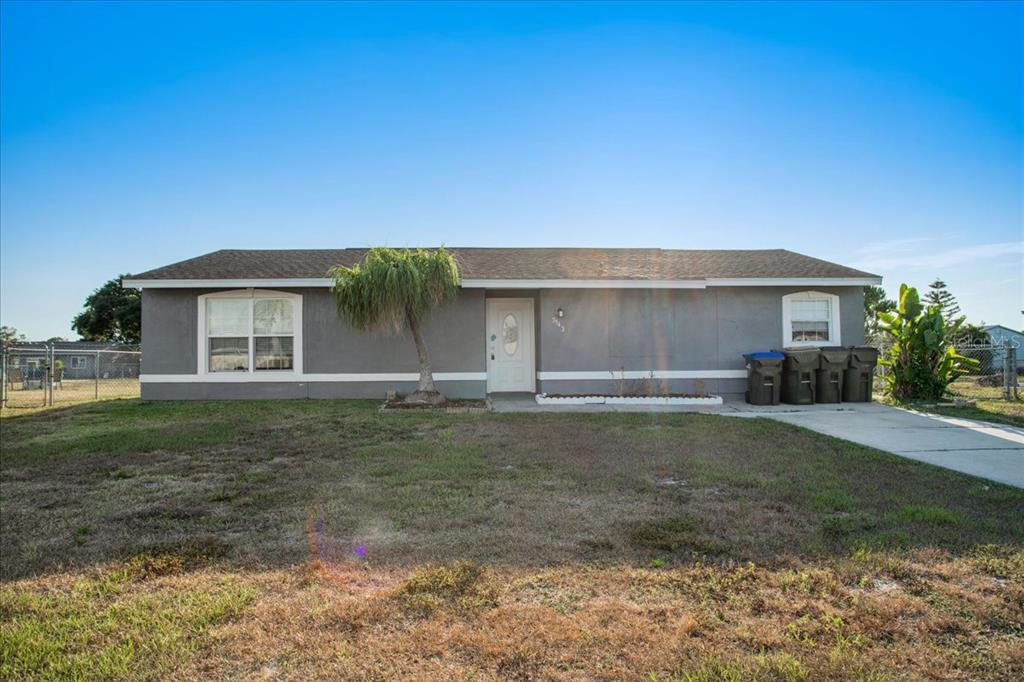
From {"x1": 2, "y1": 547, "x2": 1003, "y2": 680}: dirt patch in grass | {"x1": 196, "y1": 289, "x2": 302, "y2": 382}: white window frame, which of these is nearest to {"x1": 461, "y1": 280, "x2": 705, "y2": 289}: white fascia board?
{"x1": 196, "y1": 289, "x2": 302, "y2": 382}: white window frame

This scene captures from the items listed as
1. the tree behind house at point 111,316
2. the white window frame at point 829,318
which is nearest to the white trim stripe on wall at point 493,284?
the white window frame at point 829,318

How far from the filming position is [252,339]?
1298 cm

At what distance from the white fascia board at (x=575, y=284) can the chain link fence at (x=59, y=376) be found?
9.89 m

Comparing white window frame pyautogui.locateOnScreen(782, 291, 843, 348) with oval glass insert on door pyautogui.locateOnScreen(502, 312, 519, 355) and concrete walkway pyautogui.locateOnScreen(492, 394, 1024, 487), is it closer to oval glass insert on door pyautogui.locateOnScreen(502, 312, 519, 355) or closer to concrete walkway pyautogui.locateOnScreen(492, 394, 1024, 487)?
concrete walkway pyautogui.locateOnScreen(492, 394, 1024, 487)

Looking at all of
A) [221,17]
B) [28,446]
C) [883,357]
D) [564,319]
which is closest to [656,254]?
[564,319]

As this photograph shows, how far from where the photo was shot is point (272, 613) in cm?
285

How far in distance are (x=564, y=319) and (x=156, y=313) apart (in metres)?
9.80

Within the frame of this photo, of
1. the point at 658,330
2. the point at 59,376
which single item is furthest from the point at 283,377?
the point at 59,376

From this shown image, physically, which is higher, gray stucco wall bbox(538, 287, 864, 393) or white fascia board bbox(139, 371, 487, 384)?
gray stucco wall bbox(538, 287, 864, 393)

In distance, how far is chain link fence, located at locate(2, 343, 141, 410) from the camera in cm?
1343

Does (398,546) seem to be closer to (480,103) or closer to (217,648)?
(217,648)

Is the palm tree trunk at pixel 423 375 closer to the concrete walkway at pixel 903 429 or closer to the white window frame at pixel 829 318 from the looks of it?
the concrete walkway at pixel 903 429

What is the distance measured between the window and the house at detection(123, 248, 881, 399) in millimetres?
24

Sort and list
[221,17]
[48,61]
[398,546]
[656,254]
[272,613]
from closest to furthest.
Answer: [272,613]
[398,546]
[221,17]
[48,61]
[656,254]
